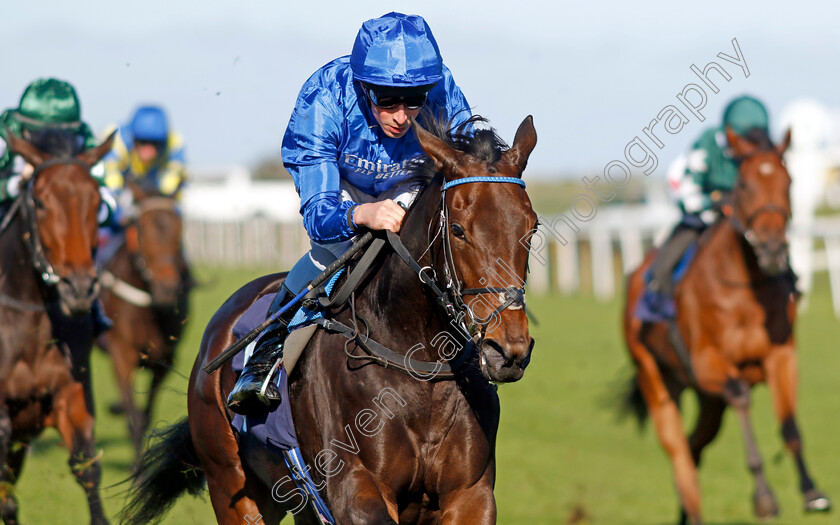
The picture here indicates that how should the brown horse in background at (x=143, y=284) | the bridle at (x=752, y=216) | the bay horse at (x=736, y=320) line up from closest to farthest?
the bay horse at (x=736, y=320) < the bridle at (x=752, y=216) < the brown horse in background at (x=143, y=284)

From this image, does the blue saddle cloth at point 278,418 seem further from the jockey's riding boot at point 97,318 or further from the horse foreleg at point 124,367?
the horse foreleg at point 124,367

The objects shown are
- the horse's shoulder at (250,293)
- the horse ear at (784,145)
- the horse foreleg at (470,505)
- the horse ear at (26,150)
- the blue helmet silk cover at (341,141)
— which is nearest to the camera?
the horse foreleg at (470,505)

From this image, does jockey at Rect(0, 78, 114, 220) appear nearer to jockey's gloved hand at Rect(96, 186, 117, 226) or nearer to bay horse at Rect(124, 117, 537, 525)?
jockey's gloved hand at Rect(96, 186, 117, 226)

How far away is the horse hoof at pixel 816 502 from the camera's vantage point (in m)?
5.87

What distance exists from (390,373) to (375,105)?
0.89 m

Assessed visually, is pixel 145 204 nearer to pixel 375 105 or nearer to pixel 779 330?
pixel 779 330

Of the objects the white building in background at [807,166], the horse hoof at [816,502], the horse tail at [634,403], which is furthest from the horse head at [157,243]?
the white building in background at [807,166]

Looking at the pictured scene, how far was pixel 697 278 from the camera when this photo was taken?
7.59 meters

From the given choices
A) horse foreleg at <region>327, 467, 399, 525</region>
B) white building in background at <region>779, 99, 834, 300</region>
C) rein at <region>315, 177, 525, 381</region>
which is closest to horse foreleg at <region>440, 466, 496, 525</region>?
horse foreleg at <region>327, 467, 399, 525</region>

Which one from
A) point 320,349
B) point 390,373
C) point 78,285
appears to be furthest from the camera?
point 78,285

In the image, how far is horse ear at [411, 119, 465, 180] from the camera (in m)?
3.21

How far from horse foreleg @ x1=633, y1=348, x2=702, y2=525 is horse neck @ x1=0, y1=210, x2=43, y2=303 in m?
3.93

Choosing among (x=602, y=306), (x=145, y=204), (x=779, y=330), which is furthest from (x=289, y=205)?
(x=779, y=330)

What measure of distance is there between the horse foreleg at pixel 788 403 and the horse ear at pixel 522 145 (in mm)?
3538
